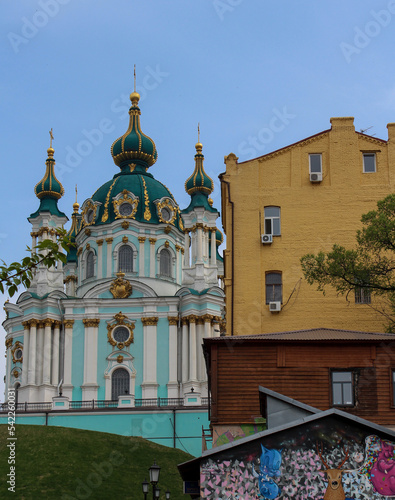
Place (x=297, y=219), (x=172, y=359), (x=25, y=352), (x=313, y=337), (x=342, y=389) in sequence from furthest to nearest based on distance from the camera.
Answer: (x=25, y=352) → (x=172, y=359) → (x=297, y=219) → (x=313, y=337) → (x=342, y=389)

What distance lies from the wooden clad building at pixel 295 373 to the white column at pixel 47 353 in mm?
33373

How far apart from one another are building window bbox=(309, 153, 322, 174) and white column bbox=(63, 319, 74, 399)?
2664 cm

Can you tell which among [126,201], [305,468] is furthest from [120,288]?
[305,468]

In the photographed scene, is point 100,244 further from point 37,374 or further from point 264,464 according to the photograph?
point 264,464

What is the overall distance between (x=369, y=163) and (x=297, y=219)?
11.2 ft

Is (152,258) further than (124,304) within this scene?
Yes

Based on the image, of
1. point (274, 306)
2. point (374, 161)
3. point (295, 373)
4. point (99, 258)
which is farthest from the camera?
point (99, 258)

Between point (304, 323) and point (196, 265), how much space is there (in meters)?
29.5

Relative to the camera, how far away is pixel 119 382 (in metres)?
56.9

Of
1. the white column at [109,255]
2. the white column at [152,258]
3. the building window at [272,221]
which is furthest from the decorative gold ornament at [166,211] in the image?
the building window at [272,221]

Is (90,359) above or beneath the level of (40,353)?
beneath

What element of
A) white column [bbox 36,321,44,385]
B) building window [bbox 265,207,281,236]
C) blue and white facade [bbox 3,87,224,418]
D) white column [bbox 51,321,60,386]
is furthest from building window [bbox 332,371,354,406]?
white column [bbox 36,321,44,385]

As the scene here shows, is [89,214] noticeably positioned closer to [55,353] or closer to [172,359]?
[55,353]

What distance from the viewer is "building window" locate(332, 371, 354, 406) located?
24609 mm
